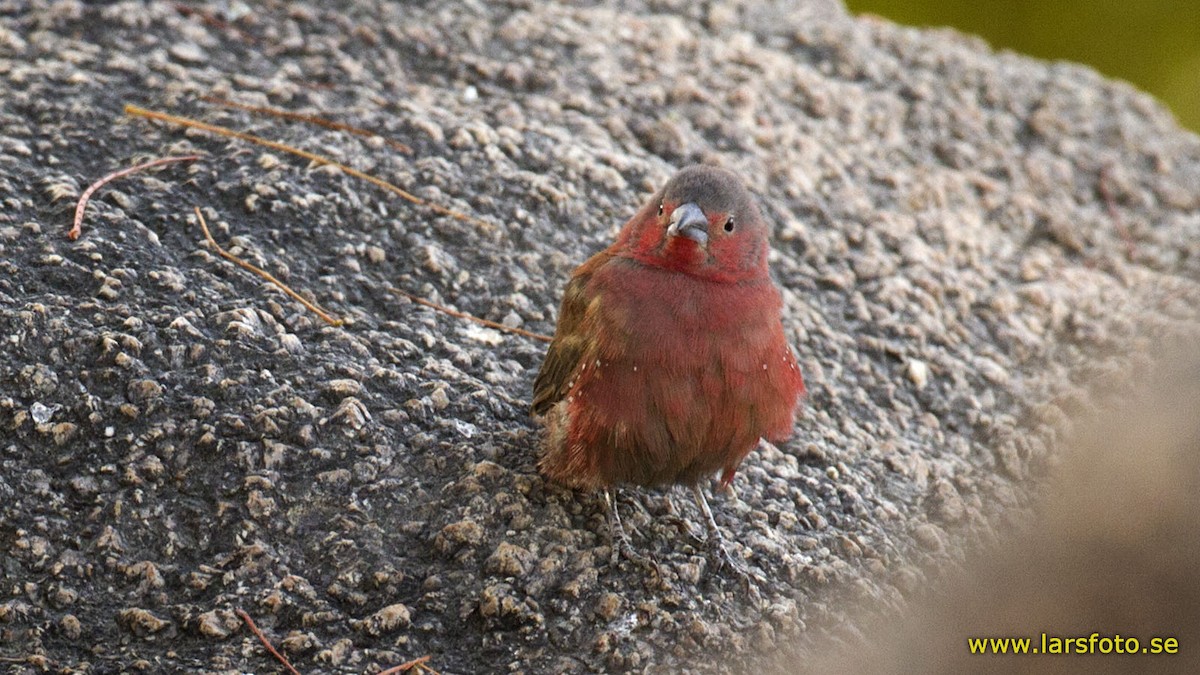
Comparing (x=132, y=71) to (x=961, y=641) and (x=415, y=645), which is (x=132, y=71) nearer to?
(x=415, y=645)

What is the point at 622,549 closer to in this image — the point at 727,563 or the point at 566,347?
the point at 727,563

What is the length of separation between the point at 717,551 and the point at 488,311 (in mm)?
1063

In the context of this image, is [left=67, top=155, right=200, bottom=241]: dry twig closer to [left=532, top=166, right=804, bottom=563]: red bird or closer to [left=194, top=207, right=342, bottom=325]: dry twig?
[left=194, top=207, right=342, bottom=325]: dry twig

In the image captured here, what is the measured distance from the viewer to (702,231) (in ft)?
10.8

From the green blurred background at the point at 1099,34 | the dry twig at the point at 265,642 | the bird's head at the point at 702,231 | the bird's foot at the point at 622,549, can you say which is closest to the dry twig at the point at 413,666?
the dry twig at the point at 265,642

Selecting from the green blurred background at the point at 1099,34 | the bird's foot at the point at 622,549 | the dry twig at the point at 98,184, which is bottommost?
the bird's foot at the point at 622,549

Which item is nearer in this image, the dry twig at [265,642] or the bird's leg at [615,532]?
the dry twig at [265,642]

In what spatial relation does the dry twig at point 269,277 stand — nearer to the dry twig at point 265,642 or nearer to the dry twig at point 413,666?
the dry twig at point 265,642

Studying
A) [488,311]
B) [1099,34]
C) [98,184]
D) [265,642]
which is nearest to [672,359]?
[488,311]

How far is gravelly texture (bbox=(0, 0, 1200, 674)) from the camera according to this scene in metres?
2.89

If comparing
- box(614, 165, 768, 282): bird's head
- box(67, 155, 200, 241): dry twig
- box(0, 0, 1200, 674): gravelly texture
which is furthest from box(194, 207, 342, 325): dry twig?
box(614, 165, 768, 282): bird's head

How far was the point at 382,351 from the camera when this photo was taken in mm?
3465

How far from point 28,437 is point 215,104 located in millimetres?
1501

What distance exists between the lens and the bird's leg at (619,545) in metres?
3.15
